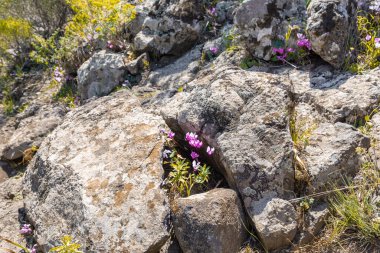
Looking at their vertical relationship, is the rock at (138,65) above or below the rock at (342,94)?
above

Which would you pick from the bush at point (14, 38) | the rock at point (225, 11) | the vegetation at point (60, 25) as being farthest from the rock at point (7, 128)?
the rock at point (225, 11)

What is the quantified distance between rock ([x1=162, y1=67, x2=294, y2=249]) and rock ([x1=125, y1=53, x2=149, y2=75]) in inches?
87.3

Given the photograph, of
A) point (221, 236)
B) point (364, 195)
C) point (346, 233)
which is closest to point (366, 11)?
point (364, 195)

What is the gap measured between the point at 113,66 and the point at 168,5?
1.25 metres

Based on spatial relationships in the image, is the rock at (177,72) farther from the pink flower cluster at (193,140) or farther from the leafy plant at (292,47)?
the pink flower cluster at (193,140)

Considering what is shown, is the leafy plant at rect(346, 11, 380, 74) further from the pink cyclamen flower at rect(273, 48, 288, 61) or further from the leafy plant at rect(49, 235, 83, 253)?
the leafy plant at rect(49, 235, 83, 253)

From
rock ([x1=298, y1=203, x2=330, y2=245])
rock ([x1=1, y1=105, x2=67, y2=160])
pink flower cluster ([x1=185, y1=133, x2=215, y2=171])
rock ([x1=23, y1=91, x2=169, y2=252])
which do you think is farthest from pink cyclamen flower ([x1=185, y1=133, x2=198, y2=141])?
rock ([x1=1, y1=105, x2=67, y2=160])

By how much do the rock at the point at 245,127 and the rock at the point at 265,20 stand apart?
1101 mm

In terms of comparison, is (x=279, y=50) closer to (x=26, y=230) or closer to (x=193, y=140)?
(x=193, y=140)

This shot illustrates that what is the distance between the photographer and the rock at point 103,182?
9.80ft

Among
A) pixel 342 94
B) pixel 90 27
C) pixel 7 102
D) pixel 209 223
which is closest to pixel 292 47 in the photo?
→ pixel 342 94

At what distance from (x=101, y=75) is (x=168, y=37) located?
45.7 inches

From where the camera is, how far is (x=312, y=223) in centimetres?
289

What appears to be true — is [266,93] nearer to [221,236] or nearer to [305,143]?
[305,143]
